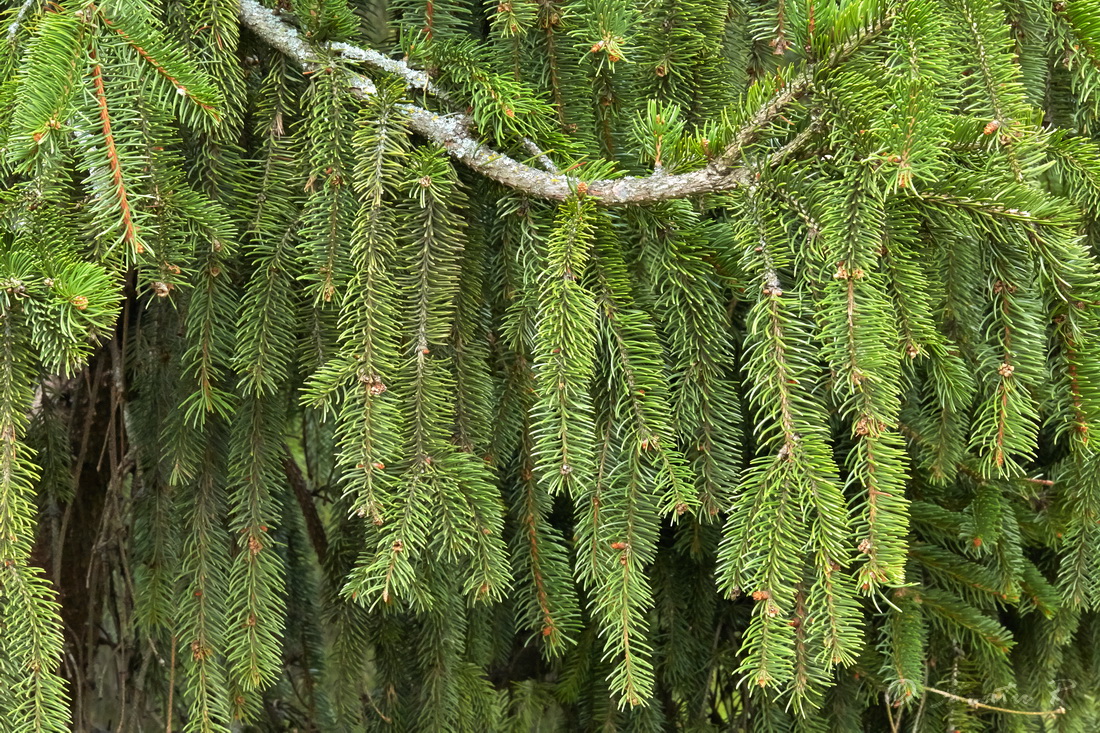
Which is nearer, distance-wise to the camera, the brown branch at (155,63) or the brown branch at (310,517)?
the brown branch at (155,63)

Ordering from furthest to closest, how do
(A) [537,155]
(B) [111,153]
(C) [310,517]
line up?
(C) [310,517] < (A) [537,155] < (B) [111,153]

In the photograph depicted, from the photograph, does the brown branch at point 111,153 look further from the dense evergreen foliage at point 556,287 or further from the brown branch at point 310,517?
the brown branch at point 310,517

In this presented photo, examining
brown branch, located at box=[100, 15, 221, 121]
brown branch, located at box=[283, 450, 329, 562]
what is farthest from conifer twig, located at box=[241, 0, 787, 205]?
brown branch, located at box=[283, 450, 329, 562]

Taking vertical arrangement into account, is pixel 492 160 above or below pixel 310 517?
above

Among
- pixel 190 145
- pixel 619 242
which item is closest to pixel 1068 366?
pixel 619 242

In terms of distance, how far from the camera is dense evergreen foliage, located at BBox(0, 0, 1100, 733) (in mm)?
926

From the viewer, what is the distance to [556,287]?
985 mm

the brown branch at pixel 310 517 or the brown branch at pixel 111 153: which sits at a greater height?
the brown branch at pixel 111 153

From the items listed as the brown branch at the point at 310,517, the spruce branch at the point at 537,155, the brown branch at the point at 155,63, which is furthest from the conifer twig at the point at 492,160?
the brown branch at the point at 310,517

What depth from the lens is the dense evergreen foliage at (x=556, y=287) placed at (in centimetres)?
93

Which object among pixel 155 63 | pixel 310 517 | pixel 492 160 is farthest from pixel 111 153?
pixel 310 517

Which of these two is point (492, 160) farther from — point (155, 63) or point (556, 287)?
point (155, 63)

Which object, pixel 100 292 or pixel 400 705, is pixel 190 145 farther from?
pixel 400 705

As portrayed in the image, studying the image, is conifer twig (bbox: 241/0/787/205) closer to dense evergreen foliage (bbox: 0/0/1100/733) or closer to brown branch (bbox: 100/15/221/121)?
dense evergreen foliage (bbox: 0/0/1100/733)
